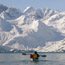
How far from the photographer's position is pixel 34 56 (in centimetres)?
13550
